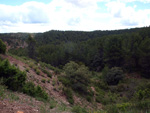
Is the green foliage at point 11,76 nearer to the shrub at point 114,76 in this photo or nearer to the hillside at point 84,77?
the hillside at point 84,77

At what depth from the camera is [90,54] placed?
139ft

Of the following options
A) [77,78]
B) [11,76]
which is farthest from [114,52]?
[11,76]

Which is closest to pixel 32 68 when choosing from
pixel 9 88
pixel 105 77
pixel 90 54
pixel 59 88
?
pixel 59 88

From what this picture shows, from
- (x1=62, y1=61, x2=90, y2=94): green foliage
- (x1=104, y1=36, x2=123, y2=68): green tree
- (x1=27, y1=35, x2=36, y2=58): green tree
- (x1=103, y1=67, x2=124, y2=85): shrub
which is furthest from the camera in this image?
(x1=27, y1=35, x2=36, y2=58): green tree

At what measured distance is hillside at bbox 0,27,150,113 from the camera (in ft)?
23.9

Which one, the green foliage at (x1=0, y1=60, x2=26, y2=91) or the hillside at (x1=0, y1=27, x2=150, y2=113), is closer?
the hillside at (x1=0, y1=27, x2=150, y2=113)

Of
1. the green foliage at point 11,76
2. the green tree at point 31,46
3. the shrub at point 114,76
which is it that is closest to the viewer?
the green foliage at point 11,76

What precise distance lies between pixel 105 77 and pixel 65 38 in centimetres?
5652

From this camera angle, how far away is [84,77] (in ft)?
54.2

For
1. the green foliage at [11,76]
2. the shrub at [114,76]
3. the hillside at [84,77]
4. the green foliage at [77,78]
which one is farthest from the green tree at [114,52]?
the green foliage at [11,76]

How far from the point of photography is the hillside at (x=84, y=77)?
286 inches

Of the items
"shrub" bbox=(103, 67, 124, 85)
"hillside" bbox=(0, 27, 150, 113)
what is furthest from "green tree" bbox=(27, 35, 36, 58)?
"shrub" bbox=(103, 67, 124, 85)

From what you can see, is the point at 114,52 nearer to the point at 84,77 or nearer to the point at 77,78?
the point at 84,77

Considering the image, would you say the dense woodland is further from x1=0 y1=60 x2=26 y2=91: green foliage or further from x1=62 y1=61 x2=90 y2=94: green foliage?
x1=0 y1=60 x2=26 y2=91: green foliage
